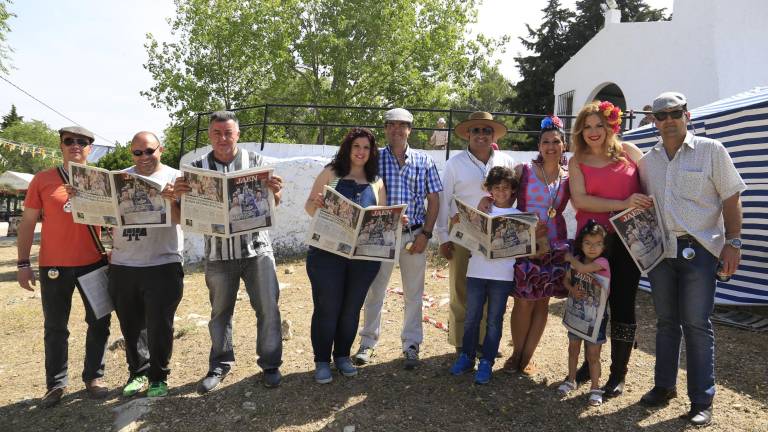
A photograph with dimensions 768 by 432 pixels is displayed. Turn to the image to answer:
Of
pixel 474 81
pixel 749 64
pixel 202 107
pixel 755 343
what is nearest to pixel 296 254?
pixel 755 343

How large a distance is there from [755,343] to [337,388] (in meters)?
4.12

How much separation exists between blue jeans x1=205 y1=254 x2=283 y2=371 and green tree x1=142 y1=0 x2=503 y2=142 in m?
14.6

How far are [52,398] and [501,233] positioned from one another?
3.43m

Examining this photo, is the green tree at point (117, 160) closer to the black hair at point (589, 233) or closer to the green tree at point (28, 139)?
the green tree at point (28, 139)

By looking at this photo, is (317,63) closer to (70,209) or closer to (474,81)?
(474,81)

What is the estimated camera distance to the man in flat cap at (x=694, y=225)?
3164 millimetres

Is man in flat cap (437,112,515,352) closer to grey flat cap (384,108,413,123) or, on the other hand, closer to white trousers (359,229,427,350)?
white trousers (359,229,427,350)

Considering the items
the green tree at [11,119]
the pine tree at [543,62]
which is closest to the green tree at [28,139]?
the green tree at [11,119]

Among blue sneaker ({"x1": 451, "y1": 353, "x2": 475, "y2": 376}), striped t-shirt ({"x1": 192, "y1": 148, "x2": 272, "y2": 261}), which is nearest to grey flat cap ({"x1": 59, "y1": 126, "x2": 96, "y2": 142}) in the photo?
striped t-shirt ({"x1": 192, "y1": 148, "x2": 272, "y2": 261})

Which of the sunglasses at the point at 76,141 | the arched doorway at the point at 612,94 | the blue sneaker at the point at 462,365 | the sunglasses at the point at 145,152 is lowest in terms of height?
the blue sneaker at the point at 462,365

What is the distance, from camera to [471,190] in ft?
13.4

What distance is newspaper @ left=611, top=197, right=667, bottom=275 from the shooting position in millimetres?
3256

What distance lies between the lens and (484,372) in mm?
3789

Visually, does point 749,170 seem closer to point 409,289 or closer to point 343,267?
point 409,289
